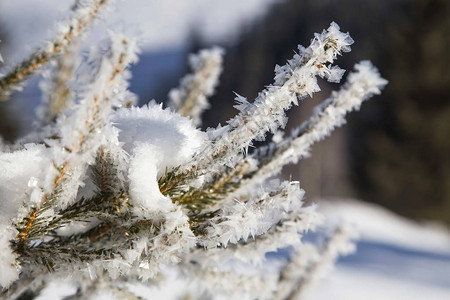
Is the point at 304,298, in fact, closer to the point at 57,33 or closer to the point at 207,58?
the point at 207,58

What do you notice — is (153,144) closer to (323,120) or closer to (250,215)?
(250,215)

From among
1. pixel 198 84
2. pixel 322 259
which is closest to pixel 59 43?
pixel 198 84

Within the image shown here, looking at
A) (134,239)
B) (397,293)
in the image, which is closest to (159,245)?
(134,239)

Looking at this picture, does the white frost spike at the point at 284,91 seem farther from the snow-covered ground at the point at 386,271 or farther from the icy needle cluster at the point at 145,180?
the snow-covered ground at the point at 386,271

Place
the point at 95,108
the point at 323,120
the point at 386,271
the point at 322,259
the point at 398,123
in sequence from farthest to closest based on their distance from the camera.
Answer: the point at 398,123 < the point at 386,271 < the point at 322,259 < the point at 323,120 < the point at 95,108

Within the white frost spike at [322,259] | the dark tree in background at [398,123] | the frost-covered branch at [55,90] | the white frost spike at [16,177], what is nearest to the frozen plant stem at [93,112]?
the white frost spike at [16,177]

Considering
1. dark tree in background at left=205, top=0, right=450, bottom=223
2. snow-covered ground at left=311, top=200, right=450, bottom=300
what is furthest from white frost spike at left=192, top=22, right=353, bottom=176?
dark tree in background at left=205, top=0, right=450, bottom=223
